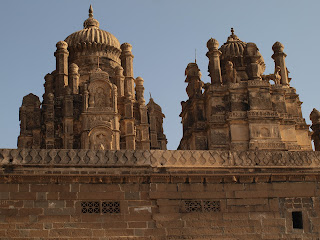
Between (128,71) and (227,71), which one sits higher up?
(128,71)

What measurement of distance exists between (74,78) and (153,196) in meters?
18.4

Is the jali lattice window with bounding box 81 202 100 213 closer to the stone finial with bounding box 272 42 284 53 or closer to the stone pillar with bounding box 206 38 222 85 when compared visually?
the stone pillar with bounding box 206 38 222 85

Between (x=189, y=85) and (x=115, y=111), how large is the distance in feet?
14.6

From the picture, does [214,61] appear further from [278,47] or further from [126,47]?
[126,47]

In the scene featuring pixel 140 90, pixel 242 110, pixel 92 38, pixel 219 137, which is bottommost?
pixel 219 137

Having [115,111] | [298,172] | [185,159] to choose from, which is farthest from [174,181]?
[115,111]

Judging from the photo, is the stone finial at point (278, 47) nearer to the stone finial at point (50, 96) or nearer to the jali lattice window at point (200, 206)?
the stone finial at point (50, 96)

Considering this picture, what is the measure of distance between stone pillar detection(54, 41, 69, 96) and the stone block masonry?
1806 centimetres

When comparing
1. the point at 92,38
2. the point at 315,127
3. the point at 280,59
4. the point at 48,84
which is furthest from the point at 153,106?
the point at 315,127

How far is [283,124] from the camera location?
996 inches

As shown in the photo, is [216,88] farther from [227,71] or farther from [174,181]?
[174,181]

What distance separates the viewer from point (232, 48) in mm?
28281

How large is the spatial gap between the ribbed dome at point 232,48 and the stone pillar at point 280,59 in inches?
58.6

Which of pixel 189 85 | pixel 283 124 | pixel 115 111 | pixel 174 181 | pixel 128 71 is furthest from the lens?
pixel 128 71
